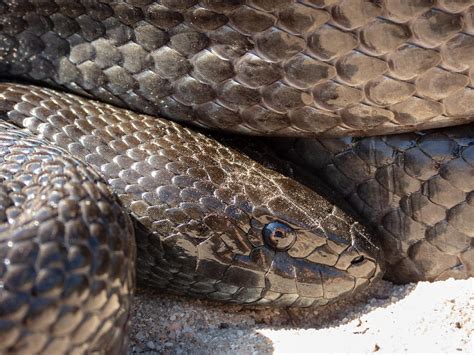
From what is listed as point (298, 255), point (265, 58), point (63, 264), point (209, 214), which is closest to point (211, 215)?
point (209, 214)

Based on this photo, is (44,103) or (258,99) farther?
(44,103)

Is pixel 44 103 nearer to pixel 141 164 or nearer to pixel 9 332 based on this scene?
pixel 141 164

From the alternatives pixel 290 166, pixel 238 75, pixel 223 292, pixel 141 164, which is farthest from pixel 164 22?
pixel 223 292

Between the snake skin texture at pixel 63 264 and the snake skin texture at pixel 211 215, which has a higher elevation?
the snake skin texture at pixel 63 264

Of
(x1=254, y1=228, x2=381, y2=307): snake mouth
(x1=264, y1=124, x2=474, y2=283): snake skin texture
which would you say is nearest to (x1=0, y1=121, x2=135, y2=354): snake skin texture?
(x1=254, y1=228, x2=381, y2=307): snake mouth

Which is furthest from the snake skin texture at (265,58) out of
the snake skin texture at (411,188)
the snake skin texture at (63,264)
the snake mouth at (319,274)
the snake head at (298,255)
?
the snake skin texture at (63,264)

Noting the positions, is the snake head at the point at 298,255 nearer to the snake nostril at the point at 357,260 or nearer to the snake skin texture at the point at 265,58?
the snake nostril at the point at 357,260

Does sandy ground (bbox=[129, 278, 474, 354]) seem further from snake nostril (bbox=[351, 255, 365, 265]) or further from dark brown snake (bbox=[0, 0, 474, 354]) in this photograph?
snake nostril (bbox=[351, 255, 365, 265])
